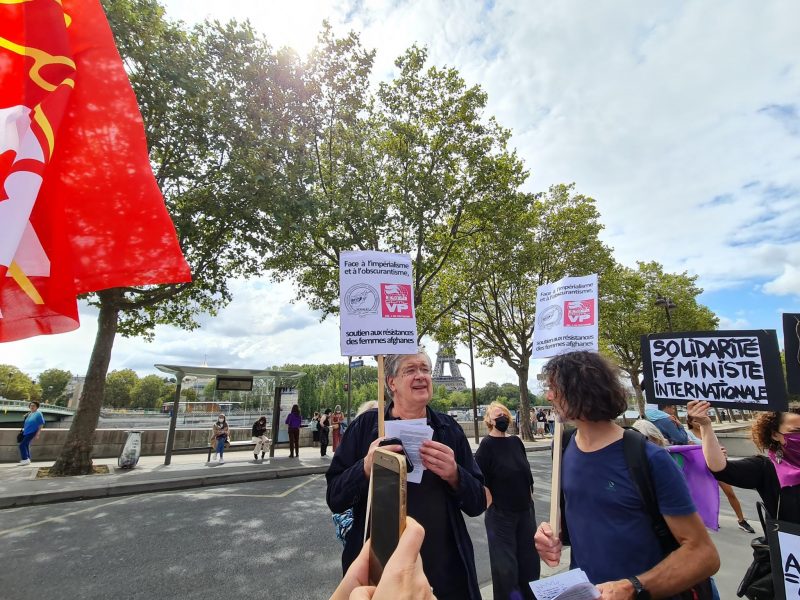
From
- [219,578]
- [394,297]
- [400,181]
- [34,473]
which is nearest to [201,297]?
[34,473]

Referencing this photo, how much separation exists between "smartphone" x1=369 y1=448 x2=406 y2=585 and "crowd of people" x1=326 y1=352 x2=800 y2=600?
37mm

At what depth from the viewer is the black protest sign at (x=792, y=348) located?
259 cm

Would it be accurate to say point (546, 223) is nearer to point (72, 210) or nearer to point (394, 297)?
point (394, 297)

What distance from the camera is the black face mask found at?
4119 mm

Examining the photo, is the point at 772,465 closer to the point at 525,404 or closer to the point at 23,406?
the point at 525,404

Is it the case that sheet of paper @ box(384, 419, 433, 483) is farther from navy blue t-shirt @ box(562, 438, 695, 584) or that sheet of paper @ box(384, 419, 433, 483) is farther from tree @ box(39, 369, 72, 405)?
tree @ box(39, 369, 72, 405)

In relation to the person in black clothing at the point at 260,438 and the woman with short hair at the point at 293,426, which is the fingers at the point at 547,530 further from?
the person in black clothing at the point at 260,438

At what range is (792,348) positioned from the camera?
2.69 metres

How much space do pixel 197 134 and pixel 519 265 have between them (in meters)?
15.3

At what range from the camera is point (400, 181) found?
51.3ft

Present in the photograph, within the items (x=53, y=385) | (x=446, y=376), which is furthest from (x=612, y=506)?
(x=53, y=385)

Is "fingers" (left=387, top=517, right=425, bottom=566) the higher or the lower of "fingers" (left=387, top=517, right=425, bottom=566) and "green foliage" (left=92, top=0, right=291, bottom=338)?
the lower

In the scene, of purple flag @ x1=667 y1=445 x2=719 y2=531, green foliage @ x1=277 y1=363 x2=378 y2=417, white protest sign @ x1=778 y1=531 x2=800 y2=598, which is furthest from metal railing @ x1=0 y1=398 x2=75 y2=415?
white protest sign @ x1=778 y1=531 x2=800 y2=598

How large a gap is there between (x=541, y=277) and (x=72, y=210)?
22515mm
